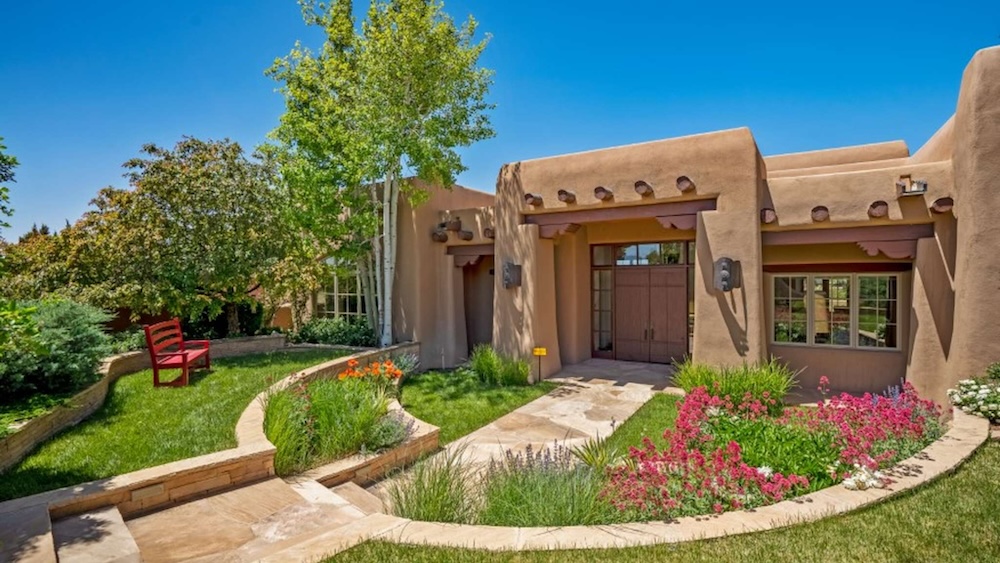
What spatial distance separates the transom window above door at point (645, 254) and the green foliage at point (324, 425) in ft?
25.0

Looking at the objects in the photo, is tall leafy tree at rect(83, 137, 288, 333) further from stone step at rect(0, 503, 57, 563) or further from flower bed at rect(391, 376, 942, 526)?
flower bed at rect(391, 376, 942, 526)

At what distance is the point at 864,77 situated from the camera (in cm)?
1110

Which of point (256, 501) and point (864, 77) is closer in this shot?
point (256, 501)

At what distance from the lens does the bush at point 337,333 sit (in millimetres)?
12273

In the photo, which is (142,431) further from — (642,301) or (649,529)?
(642,301)

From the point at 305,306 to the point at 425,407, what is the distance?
7.62 meters

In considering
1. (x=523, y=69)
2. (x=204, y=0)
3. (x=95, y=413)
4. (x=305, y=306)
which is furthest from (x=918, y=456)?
(x=305, y=306)

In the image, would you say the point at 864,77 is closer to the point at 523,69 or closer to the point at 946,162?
the point at 946,162

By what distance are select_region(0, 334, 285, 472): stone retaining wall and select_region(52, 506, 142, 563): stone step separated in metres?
1.60

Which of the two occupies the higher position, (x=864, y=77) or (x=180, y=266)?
(x=864, y=77)

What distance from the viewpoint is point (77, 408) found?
6047mm

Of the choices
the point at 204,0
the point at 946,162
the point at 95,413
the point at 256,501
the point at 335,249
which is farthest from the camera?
the point at 335,249

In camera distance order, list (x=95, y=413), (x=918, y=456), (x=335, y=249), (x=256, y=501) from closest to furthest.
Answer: (x=256, y=501)
(x=918, y=456)
(x=95, y=413)
(x=335, y=249)

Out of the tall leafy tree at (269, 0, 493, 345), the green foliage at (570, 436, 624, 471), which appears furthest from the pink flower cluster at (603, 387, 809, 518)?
the tall leafy tree at (269, 0, 493, 345)
